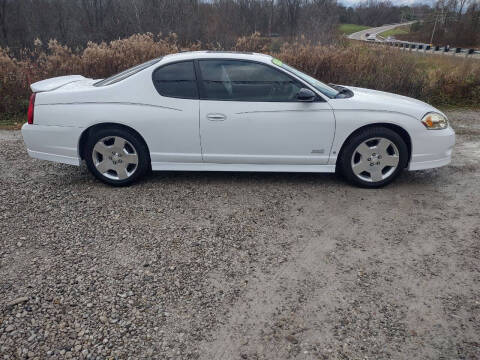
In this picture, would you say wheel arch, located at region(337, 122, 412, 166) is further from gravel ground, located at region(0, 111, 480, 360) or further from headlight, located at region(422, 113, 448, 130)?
gravel ground, located at region(0, 111, 480, 360)

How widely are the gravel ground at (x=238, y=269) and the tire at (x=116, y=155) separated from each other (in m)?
0.18

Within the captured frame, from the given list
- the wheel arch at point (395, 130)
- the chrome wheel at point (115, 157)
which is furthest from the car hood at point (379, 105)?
the chrome wheel at point (115, 157)

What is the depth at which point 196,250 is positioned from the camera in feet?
11.2

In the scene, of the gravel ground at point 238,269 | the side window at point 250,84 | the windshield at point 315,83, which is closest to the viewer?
the gravel ground at point 238,269

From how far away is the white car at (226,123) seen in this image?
4.40 m

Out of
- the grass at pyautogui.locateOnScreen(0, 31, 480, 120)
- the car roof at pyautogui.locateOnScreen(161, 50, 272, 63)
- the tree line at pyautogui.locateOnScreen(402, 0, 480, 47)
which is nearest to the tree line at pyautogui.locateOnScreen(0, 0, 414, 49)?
the grass at pyautogui.locateOnScreen(0, 31, 480, 120)

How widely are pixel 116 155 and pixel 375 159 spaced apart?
10.1ft

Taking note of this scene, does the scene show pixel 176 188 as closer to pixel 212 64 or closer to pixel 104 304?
pixel 212 64

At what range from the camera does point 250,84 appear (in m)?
4.44

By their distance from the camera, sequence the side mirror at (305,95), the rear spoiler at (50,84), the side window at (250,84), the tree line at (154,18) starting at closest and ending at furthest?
1. the side mirror at (305,95)
2. the side window at (250,84)
3. the rear spoiler at (50,84)
4. the tree line at (154,18)

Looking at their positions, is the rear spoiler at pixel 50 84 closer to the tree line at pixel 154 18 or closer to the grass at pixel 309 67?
the grass at pixel 309 67

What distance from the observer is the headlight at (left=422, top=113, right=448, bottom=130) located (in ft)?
14.8

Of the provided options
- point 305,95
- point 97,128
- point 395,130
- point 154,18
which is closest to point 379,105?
point 395,130

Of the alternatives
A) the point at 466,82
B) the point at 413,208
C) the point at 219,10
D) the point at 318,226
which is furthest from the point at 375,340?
the point at 219,10
